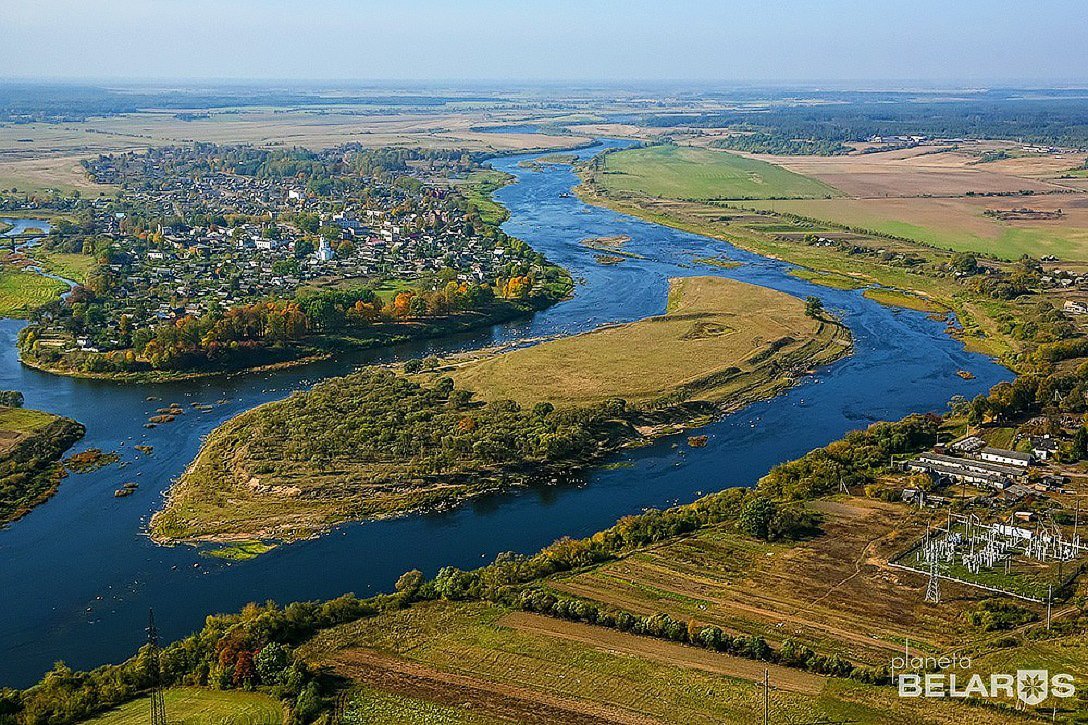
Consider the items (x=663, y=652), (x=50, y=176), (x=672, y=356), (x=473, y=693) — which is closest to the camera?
(x=473, y=693)

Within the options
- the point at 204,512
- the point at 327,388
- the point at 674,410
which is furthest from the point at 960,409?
the point at 204,512

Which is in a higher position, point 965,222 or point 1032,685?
point 965,222

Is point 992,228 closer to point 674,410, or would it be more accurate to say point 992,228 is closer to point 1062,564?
point 674,410

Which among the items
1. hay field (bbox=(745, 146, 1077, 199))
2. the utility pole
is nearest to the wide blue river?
the utility pole

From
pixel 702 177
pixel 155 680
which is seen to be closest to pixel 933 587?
pixel 155 680

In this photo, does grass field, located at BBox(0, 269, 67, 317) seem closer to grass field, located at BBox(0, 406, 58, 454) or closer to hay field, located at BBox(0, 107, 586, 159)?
grass field, located at BBox(0, 406, 58, 454)

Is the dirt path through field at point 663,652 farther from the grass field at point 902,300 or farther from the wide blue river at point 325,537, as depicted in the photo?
the grass field at point 902,300

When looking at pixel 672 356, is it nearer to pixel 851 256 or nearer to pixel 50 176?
pixel 851 256
